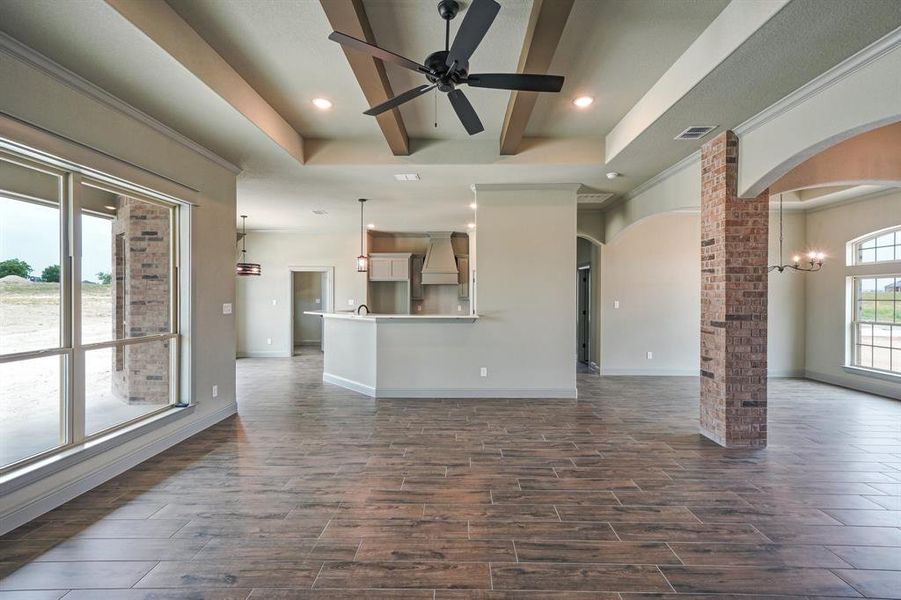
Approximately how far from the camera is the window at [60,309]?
8.25ft

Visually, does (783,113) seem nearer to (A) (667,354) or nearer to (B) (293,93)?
(B) (293,93)

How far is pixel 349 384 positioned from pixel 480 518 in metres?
3.71

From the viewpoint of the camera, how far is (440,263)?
883cm

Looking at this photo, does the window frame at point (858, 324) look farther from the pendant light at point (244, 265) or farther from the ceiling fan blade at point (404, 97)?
the pendant light at point (244, 265)

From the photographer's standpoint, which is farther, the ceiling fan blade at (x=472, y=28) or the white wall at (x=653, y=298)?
the white wall at (x=653, y=298)

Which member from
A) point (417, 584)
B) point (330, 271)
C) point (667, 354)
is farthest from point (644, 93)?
point (330, 271)

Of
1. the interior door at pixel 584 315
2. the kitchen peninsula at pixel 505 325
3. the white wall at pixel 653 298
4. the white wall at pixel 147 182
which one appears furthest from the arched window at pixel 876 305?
the white wall at pixel 147 182

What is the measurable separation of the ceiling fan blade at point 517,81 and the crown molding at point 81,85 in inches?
96.9

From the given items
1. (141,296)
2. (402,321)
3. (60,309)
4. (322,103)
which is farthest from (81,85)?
(402,321)

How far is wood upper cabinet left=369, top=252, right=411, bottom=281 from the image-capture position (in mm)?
8938

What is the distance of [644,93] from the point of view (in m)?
3.31

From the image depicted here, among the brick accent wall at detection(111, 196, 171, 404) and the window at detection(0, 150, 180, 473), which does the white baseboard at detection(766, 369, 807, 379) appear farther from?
the window at detection(0, 150, 180, 473)

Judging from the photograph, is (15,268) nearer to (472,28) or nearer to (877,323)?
(472,28)

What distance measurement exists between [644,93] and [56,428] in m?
5.09
